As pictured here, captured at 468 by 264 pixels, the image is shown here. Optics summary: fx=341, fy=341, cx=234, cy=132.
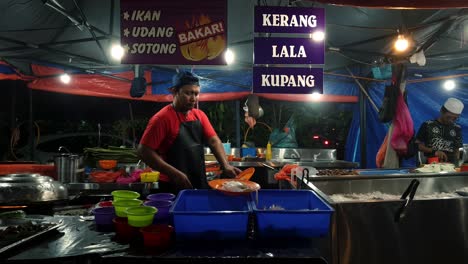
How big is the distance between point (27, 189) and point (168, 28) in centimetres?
228

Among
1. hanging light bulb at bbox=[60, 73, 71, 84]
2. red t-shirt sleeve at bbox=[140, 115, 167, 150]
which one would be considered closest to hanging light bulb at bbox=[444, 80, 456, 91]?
red t-shirt sleeve at bbox=[140, 115, 167, 150]

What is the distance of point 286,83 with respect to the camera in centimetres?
411

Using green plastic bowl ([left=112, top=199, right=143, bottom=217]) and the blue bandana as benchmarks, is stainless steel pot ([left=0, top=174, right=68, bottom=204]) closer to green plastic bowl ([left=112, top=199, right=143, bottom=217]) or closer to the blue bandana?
green plastic bowl ([left=112, top=199, right=143, bottom=217])

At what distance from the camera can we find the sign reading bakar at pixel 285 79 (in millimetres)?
4113

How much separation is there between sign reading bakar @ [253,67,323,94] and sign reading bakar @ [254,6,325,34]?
474mm

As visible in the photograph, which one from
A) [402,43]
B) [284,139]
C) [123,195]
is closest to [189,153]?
[123,195]

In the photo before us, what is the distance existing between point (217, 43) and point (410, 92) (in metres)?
4.77

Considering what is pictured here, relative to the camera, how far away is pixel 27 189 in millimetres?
2371

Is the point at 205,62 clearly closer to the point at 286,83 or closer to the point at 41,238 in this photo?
the point at 286,83

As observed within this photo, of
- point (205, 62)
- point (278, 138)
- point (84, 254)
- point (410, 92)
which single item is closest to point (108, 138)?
point (278, 138)

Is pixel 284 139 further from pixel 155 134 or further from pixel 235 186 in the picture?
pixel 235 186

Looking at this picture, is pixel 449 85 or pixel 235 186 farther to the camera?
pixel 449 85

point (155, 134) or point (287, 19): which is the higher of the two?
point (287, 19)

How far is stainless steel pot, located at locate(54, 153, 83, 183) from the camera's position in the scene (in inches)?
153
